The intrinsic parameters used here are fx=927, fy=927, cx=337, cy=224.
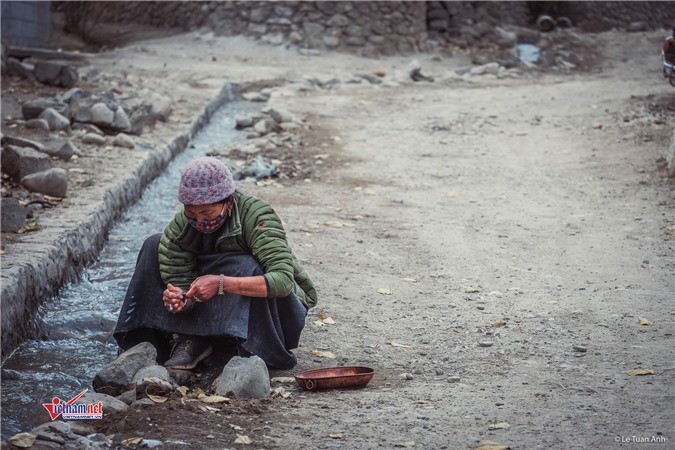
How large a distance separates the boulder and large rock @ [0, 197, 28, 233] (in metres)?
2.86

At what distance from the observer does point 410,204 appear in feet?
22.7

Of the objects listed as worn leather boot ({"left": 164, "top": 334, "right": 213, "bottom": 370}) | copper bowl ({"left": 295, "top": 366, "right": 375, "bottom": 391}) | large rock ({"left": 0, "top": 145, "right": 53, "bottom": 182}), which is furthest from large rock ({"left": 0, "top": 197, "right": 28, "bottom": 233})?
copper bowl ({"left": 295, "top": 366, "right": 375, "bottom": 391})

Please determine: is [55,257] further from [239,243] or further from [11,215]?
[239,243]

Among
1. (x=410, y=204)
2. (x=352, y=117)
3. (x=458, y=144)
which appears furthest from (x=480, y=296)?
(x=352, y=117)

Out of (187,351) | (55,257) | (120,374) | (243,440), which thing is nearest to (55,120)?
(55,257)

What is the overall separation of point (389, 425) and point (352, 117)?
24.3 ft

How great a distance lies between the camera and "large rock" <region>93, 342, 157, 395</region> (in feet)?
11.5

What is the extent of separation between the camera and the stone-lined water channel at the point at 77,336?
3551 mm

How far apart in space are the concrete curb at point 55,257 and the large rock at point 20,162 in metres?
0.50

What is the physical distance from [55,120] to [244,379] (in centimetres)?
508

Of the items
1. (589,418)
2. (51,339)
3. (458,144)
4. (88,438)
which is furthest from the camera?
(458,144)

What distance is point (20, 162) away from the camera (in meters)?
6.02

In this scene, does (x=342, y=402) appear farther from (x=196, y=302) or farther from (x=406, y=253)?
(x=406, y=253)

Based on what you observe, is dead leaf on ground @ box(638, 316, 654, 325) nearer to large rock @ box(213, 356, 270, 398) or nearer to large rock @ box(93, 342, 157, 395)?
large rock @ box(213, 356, 270, 398)
